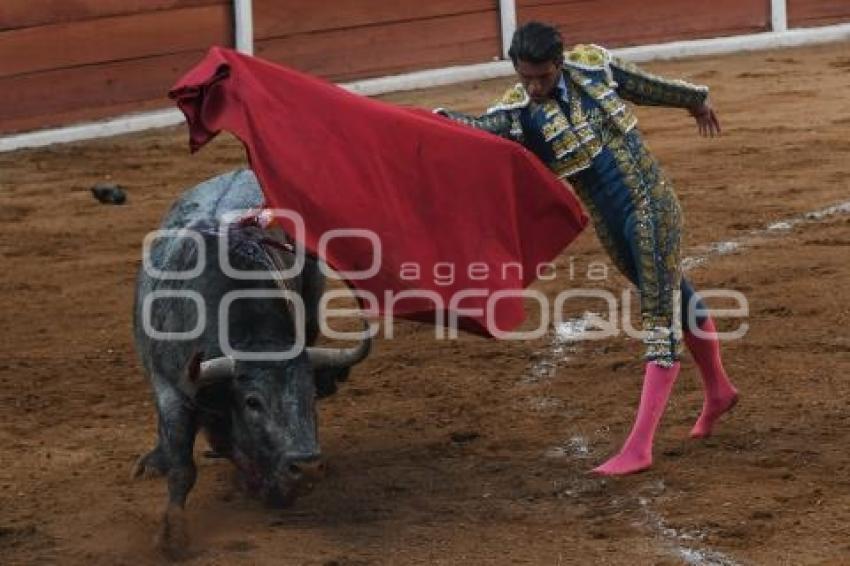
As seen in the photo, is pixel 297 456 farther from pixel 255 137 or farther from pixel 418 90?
pixel 418 90

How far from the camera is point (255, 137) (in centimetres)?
469

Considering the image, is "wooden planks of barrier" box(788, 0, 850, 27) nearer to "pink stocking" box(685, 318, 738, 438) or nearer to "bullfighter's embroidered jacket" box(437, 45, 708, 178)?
"pink stocking" box(685, 318, 738, 438)

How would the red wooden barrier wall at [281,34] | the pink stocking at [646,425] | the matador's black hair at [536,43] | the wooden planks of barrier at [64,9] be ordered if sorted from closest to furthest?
the matador's black hair at [536,43] < the pink stocking at [646,425] < the wooden planks of barrier at [64,9] < the red wooden barrier wall at [281,34]

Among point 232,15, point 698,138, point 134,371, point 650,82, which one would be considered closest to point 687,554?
point 650,82

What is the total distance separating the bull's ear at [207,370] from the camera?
4605 mm

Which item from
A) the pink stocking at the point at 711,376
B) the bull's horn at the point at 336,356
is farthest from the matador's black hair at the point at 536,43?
the pink stocking at the point at 711,376

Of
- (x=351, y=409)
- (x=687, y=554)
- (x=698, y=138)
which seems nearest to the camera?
(x=687, y=554)

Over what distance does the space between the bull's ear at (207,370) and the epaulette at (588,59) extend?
113cm

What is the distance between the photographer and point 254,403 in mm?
4660

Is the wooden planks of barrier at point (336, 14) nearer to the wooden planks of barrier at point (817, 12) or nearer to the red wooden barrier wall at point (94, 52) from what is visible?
the red wooden barrier wall at point (94, 52)

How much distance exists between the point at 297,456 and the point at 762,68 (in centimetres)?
707

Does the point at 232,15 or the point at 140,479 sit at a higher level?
the point at 232,15

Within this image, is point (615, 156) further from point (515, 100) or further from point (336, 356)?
point (336, 356)

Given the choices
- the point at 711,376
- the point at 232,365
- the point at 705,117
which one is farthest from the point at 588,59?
the point at 232,365
